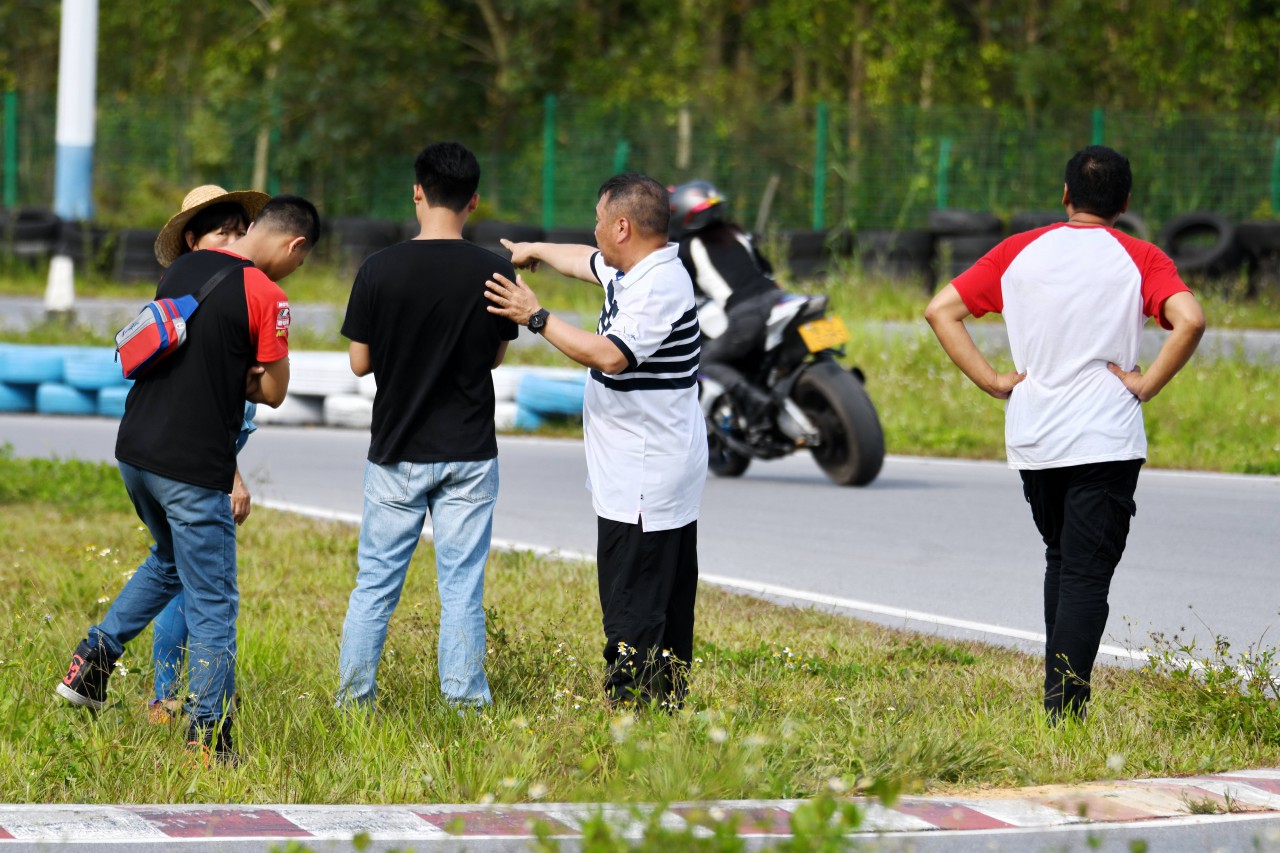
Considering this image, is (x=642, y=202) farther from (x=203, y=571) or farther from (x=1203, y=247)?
(x=1203, y=247)

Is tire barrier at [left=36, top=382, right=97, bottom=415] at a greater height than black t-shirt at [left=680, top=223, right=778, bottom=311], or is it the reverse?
black t-shirt at [left=680, top=223, right=778, bottom=311]

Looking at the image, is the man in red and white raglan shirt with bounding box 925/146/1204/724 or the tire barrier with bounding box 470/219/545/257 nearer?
the man in red and white raglan shirt with bounding box 925/146/1204/724

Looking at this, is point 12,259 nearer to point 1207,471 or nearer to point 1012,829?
point 1207,471

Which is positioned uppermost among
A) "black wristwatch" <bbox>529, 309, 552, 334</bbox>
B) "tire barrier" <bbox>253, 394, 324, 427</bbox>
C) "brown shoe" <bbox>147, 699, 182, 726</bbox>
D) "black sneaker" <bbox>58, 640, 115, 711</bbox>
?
"black wristwatch" <bbox>529, 309, 552, 334</bbox>

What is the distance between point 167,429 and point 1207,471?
884cm

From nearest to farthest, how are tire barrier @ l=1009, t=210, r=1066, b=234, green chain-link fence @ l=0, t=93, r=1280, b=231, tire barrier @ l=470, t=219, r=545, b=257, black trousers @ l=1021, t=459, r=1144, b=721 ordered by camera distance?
1. black trousers @ l=1021, t=459, r=1144, b=721
2. tire barrier @ l=1009, t=210, r=1066, b=234
3. tire barrier @ l=470, t=219, r=545, b=257
4. green chain-link fence @ l=0, t=93, r=1280, b=231

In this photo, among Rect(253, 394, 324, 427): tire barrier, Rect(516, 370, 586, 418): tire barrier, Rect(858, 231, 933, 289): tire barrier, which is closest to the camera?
Rect(516, 370, 586, 418): tire barrier

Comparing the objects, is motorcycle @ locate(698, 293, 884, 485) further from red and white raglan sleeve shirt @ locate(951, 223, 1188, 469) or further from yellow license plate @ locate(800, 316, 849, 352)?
red and white raglan sleeve shirt @ locate(951, 223, 1188, 469)

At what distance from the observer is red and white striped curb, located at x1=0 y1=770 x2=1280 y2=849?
4129 millimetres

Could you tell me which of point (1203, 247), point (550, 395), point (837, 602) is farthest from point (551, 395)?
point (1203, 247)

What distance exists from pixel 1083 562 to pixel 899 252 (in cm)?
1606

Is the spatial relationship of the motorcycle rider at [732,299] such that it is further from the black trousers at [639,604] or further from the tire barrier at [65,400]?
the tire barrier at [65,400]

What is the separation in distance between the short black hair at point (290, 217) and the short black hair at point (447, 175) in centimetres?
34

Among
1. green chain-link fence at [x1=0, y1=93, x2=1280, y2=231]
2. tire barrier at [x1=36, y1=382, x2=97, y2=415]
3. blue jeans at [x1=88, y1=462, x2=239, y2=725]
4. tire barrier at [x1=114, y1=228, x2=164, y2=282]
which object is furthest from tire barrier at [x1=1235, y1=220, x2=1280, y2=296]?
blue jeans at [x1=88, y1=462, x2=239, y2=725]
